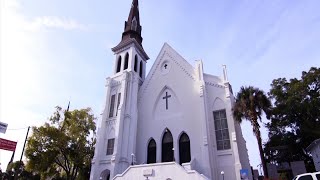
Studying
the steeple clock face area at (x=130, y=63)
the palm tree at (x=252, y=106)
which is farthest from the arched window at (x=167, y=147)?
the steeple clock face area at (x=130, y=63)

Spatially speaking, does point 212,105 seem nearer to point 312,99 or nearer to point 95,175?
point 312,99

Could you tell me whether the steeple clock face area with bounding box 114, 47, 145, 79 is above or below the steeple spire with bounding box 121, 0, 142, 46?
below

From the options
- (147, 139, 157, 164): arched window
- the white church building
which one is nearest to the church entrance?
the white church building

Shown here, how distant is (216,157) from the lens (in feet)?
63.1

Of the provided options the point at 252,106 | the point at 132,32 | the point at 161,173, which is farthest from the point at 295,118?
the point at 132,32

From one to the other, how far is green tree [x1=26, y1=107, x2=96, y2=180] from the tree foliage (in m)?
20.3

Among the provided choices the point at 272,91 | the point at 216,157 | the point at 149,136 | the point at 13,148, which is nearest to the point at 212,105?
the point at 216,157

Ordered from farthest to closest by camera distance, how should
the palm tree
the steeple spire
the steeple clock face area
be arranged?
the steeple spire → the steeple clock face area → the palm tree

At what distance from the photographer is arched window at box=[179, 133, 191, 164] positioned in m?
20.5

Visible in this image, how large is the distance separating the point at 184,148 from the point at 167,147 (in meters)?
1.76

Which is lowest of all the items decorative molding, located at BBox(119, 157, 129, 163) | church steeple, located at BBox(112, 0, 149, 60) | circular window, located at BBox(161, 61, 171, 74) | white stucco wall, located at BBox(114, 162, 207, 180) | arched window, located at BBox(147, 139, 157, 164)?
white stucco wall, located at BBox(114, 162, 207, 180)

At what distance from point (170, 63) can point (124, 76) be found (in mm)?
5429

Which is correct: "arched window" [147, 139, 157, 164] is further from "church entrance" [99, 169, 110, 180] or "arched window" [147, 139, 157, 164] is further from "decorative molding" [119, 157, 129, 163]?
"church entrance" [99, 169, 110, 180]

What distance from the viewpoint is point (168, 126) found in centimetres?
2253
